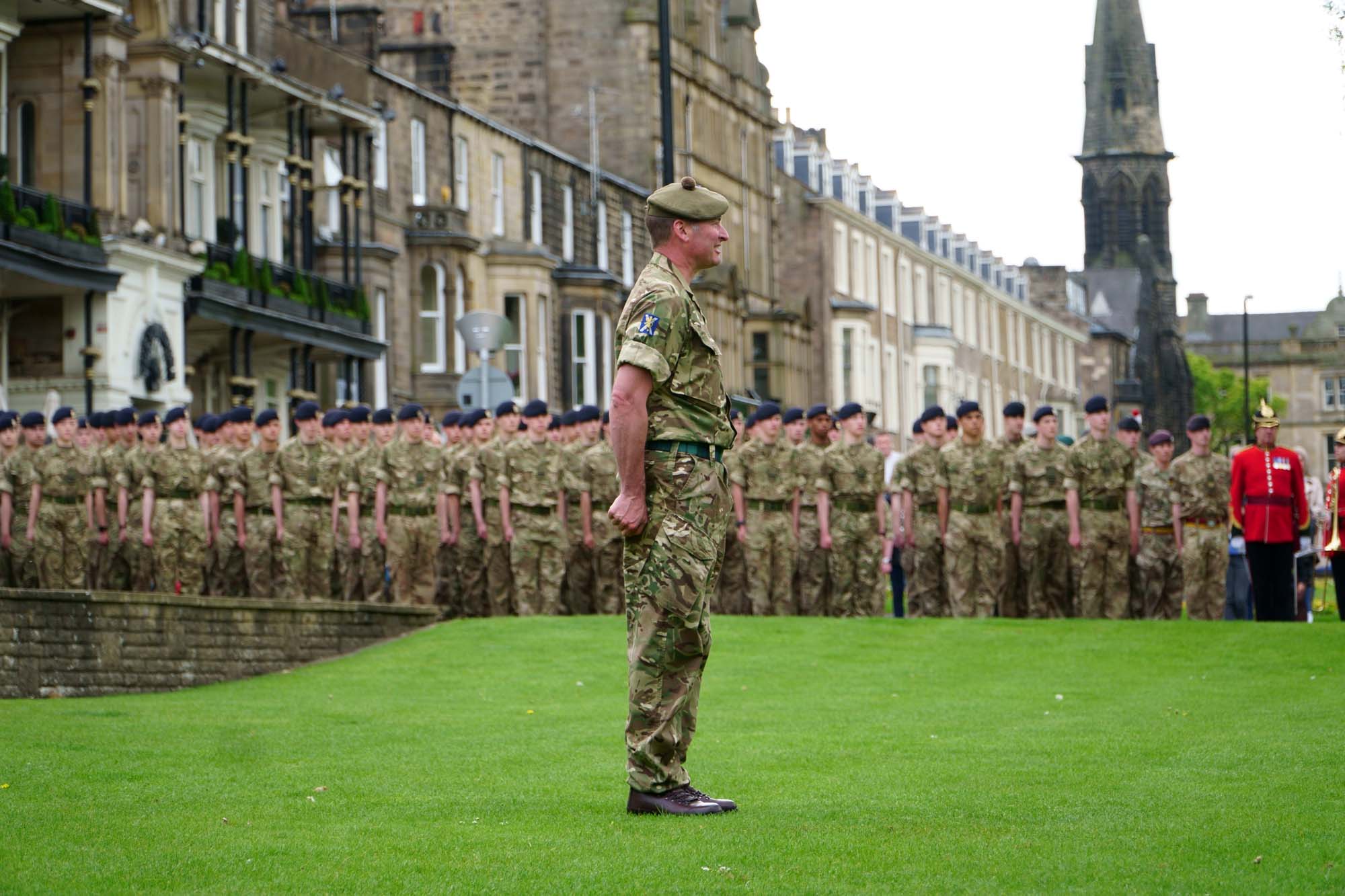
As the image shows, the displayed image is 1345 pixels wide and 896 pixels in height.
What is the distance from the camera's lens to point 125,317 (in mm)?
34125

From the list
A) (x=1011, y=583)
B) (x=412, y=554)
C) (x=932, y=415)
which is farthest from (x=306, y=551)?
(x=1011, y=583)

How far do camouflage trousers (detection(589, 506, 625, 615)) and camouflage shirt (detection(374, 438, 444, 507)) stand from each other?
1895 millimetres

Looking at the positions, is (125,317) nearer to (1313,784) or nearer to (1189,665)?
(1189,665)

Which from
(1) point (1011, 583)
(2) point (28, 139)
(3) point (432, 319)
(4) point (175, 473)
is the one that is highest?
(2) point (28, 139)

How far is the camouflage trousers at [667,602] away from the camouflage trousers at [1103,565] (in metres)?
14.3

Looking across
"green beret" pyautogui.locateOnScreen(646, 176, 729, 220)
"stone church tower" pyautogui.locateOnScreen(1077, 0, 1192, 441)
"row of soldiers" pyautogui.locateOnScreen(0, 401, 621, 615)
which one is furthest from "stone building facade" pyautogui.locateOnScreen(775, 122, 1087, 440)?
"green beret" pyautogui.locateOnScreen(646, 176, 729, 220)

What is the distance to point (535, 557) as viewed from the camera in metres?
23.6

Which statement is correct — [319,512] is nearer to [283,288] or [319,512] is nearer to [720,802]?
[720,802]

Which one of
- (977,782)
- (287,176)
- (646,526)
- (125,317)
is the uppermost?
(287,176)

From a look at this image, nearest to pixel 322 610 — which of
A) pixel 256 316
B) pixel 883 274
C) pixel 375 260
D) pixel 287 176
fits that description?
pixel 256 316

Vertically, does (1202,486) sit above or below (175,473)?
below

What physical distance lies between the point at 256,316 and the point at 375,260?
8406mm

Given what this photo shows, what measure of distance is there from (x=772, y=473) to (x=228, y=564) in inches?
253

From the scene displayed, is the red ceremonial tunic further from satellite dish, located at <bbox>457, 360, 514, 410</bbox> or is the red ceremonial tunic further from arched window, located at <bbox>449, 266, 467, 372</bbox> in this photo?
arched window, located at <bbox>449, 266, 467, 372</bbox>
